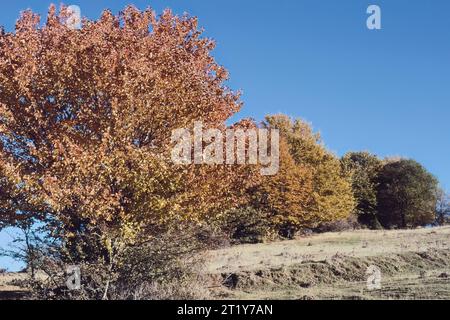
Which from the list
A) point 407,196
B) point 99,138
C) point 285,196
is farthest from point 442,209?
point 99,138

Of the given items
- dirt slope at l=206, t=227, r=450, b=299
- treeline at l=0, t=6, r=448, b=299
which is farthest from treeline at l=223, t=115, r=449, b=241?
treeline at l=0, t=6, r=448, b=299

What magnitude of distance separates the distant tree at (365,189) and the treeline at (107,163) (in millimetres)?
51540

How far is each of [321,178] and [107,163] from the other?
4327cm

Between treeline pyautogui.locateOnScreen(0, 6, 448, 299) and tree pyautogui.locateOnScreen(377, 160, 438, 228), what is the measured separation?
57.7 m

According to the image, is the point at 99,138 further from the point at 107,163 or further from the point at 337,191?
the point at 337,191

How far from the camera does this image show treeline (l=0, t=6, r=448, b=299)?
1614 centimetres

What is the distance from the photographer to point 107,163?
636 inches

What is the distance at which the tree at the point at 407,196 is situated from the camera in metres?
73.0

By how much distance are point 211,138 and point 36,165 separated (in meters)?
6.08

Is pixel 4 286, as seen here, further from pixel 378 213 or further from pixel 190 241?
pixel 378 213

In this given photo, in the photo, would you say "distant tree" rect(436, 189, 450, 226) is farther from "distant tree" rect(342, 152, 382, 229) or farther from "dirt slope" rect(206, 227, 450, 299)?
"dirt slope" rect(206, 227, 450, 299)

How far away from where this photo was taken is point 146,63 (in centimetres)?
1770

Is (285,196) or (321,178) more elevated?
(321,178)
